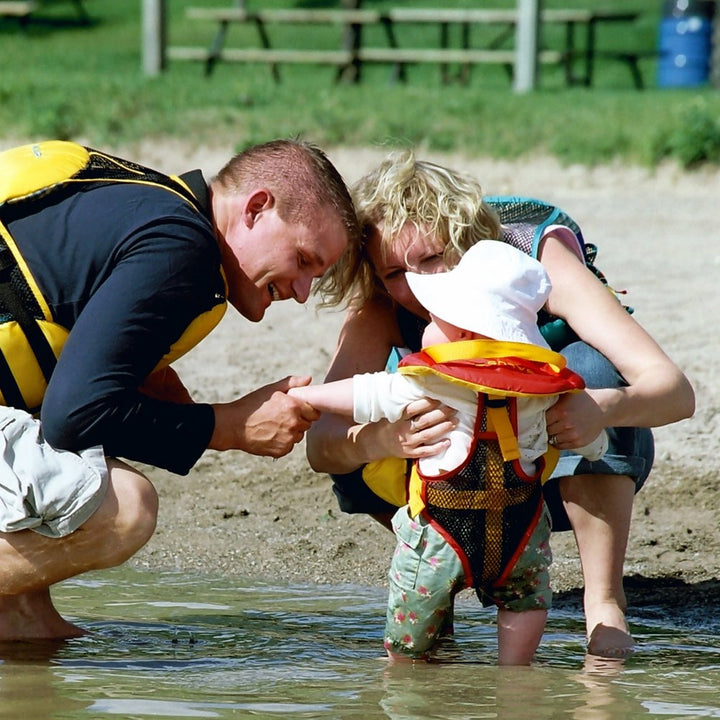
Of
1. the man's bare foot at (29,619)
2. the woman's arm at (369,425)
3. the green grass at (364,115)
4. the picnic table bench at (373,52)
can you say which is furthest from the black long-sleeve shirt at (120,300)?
the picnic table bench at (373,52)

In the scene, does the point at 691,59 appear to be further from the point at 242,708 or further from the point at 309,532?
the point at 242,708

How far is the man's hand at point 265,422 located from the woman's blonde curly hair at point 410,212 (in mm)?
342

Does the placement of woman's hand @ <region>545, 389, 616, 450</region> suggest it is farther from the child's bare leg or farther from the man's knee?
the man's knee

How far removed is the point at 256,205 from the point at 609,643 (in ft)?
4.41

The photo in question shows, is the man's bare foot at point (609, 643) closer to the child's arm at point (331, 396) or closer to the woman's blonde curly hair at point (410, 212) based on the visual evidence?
the child's arm at point (331, 396)

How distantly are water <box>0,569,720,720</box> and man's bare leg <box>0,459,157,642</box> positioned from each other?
0.64 ft

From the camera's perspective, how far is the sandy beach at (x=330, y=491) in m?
4.47

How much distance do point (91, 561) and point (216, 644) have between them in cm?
41

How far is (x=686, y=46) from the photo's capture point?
19125mm

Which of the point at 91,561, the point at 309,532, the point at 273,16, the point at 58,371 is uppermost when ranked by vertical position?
the point at 273,16

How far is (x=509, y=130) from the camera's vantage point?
11195 mm

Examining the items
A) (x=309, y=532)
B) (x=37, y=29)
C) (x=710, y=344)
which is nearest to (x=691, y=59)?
(x=37, y=29)

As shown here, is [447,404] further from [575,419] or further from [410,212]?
[410,212]

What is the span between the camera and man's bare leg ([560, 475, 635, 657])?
143 inches
